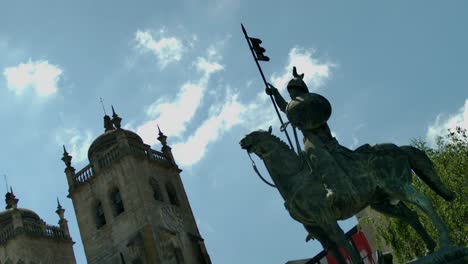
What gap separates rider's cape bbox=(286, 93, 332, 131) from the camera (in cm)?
1085

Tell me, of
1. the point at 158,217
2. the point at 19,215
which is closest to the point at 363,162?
the point at 158,217

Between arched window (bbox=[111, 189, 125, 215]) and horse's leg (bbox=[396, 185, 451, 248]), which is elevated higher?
arched window (bbox=[111, 189, 125, 215])

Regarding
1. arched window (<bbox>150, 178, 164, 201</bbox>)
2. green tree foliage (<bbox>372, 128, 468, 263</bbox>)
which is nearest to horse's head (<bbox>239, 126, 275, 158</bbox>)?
green tree foliage (<bbox>372, 128, 468, 263</bbox>)

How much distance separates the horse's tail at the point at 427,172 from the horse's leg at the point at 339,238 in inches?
62.6

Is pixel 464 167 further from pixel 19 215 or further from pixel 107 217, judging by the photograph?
pixel 19 215

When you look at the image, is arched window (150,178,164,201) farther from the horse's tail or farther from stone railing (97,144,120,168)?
the horse's tail

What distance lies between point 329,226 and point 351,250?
458 millimetres

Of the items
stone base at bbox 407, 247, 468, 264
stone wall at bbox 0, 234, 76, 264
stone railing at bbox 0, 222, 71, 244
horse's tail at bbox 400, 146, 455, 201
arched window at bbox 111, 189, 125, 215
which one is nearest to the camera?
stone base at bbox 407, 247, 468, 264

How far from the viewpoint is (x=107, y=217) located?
43.7m

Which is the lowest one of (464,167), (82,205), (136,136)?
(464,167)

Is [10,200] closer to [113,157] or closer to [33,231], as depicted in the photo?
[33,231]

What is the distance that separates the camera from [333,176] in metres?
10.4

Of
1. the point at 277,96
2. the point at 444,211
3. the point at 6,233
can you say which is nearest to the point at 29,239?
the point at 6,233

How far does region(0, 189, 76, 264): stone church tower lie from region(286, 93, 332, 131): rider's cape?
38911 mm
